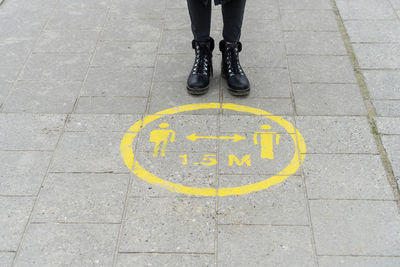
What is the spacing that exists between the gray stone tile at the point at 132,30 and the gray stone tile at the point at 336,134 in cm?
200

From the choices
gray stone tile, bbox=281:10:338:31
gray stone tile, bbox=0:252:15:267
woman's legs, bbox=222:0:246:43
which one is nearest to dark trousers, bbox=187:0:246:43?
woman's legs, bbox=222:0:246:43

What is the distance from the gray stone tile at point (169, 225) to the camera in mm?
2943

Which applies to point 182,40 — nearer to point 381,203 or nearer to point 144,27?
point 144,27

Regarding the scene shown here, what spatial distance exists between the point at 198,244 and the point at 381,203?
1.24 m

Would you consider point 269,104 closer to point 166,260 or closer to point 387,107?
point 387,107

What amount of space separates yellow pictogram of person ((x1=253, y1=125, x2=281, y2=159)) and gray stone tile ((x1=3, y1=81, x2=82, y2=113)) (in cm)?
161

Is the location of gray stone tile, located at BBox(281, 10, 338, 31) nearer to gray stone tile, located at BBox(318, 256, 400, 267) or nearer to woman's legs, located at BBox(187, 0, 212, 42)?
woman's legs, located at BBox(187, 0, 212, 42)

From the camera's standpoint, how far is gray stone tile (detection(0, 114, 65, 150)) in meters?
3.73

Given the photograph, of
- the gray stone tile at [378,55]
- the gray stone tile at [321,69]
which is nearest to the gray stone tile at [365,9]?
the gray stone tile at [378,55]

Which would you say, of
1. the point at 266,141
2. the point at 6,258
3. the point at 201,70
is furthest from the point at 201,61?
the point at 6,258

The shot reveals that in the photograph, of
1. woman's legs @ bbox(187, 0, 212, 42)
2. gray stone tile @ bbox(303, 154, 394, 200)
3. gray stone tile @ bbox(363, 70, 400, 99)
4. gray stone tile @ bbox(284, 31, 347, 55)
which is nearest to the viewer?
gray stone tile @ bbox(303, 154, 394, 200)

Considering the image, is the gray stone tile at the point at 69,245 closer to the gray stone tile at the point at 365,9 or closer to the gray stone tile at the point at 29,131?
the gray stone tile at the point at 29,131

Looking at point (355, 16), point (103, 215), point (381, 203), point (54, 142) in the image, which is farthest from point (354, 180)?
point (355, 16)

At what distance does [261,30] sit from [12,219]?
3214 millimetres
